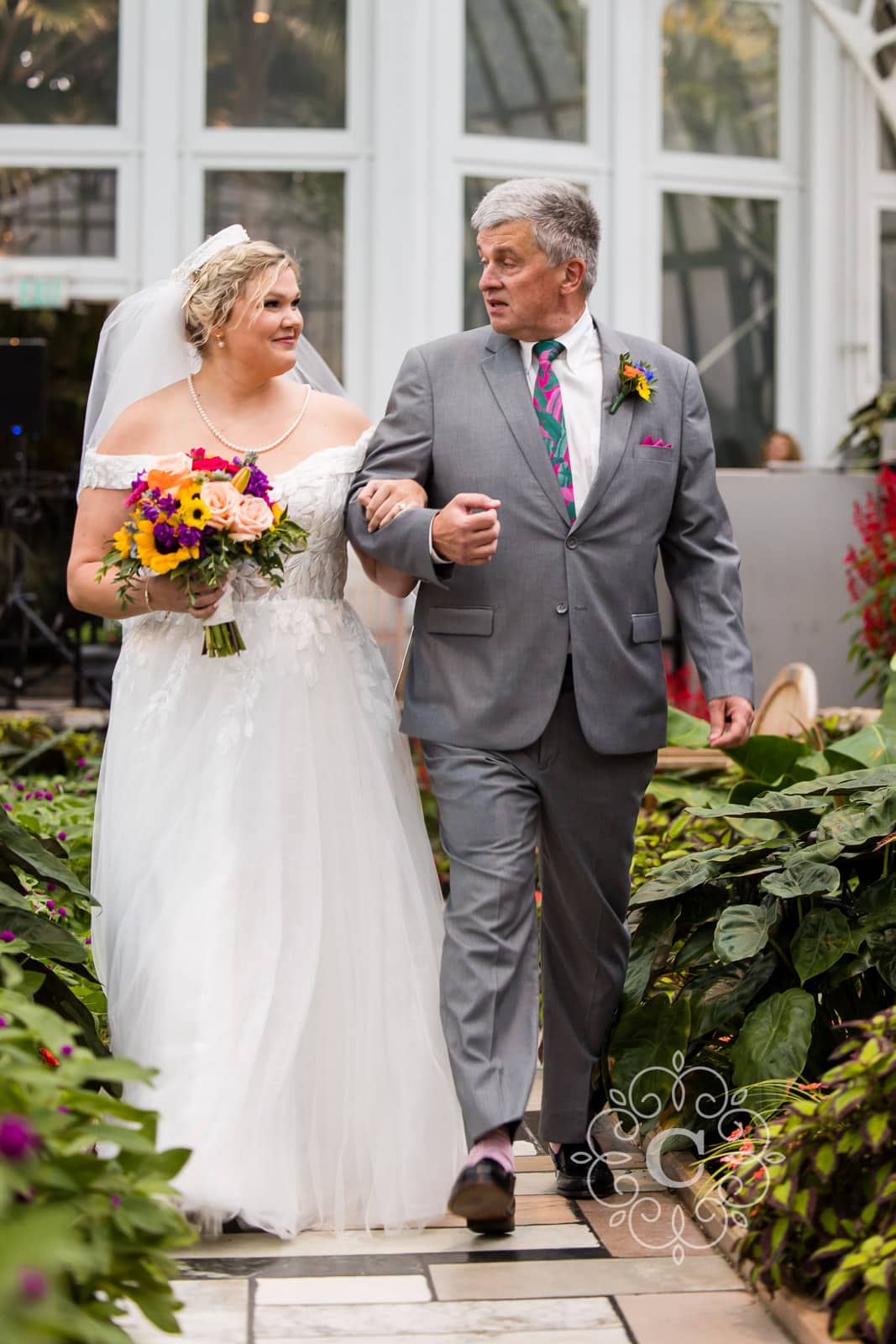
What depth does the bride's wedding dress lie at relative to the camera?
11.3 feet

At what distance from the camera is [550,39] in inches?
366

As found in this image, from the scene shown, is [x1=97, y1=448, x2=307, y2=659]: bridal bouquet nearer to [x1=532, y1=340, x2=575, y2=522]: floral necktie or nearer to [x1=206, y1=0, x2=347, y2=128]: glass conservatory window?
[x1=532, y1=340, x2=575, y2=522]: floral necktie

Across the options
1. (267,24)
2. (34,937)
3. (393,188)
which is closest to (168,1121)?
(34,937)

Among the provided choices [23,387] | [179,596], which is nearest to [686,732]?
[179,596]

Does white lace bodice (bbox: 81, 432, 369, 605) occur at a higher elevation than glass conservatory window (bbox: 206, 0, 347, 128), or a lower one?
lower

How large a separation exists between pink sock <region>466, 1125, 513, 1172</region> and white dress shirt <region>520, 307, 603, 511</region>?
1.29m

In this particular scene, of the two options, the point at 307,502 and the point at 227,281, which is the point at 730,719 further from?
the point at 227,281

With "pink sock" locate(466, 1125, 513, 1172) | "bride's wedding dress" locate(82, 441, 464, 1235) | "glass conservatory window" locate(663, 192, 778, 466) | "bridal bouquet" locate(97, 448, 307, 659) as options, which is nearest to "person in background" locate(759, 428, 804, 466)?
"glass conservatory window" locate(663, 192, 778, 466)

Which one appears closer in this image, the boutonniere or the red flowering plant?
the boutonniere

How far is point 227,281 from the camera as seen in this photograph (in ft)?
12.9

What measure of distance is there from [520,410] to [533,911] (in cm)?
104

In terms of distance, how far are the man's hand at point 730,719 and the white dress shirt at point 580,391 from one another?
0.53 meters

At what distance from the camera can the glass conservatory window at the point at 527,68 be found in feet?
30.1

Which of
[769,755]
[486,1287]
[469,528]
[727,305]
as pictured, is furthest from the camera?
[727,305]
